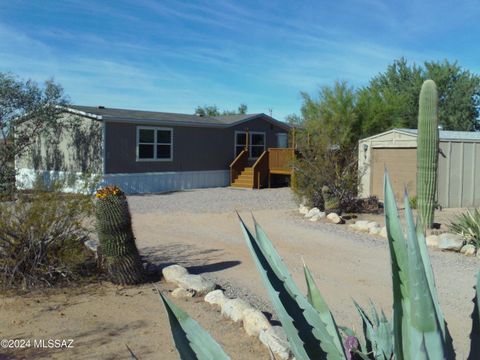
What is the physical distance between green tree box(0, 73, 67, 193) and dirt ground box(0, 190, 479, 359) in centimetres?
950

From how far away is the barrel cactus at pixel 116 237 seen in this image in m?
5.96

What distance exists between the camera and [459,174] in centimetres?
1545

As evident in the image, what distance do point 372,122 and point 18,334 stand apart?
23.8 metres

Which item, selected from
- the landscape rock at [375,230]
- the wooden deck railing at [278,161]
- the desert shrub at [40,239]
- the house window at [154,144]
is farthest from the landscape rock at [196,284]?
the wooden deck railing at [278,161]

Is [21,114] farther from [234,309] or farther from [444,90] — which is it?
[444,90]

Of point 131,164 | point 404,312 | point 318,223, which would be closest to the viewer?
point 404,312

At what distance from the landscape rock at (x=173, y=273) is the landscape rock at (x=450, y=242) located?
5.03 m

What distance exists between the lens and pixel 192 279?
607cm

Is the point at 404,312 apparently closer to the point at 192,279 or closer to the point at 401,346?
the point at 401,346

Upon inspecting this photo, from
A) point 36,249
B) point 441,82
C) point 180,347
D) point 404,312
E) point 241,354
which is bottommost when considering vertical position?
point 241,354

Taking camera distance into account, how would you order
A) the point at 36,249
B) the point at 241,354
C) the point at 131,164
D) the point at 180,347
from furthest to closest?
the point at 131,164
the point at 36,249
the point at 241,354
the point at 180,347

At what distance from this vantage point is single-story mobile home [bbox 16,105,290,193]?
19438 mm

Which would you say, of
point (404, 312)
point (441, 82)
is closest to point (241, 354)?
point (404, 312)

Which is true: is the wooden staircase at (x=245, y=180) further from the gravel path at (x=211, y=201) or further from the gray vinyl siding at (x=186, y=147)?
the gravel path at (x=211, y=201)
